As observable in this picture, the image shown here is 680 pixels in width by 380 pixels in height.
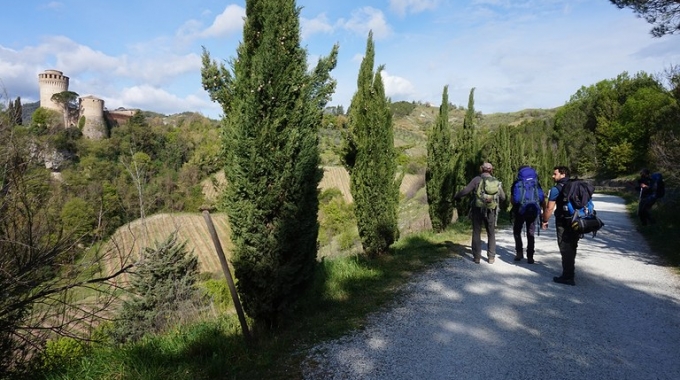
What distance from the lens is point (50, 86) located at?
6831 cm

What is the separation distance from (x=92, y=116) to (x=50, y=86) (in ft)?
27.0

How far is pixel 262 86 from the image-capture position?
4465 mm

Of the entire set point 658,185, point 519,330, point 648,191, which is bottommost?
point 519,330

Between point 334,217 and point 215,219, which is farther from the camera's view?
point 334,217

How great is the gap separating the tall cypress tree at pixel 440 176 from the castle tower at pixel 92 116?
256 feet

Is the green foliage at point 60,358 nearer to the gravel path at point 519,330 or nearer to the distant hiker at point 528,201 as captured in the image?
the gravel path at point 519,330

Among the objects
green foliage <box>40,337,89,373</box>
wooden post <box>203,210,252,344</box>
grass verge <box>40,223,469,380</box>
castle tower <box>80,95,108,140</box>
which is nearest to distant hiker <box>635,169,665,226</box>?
grass verge <box>40,223,469,380</box>

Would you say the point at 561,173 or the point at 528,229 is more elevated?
the point at 561,173

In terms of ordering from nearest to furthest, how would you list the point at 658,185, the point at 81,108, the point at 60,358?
the point at 60,358 < the point at 658,185 < the point at 81,108

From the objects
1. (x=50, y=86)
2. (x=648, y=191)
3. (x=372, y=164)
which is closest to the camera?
(x=372, y=164)

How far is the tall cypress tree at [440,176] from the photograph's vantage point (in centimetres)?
1180

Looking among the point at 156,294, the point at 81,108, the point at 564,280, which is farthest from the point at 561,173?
the point at 81,108

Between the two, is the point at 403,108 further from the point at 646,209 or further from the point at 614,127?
Result: the point at 646,209

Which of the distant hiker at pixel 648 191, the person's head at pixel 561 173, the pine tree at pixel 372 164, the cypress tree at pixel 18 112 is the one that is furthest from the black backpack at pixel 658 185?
the cypress tree at pixel 18 112
